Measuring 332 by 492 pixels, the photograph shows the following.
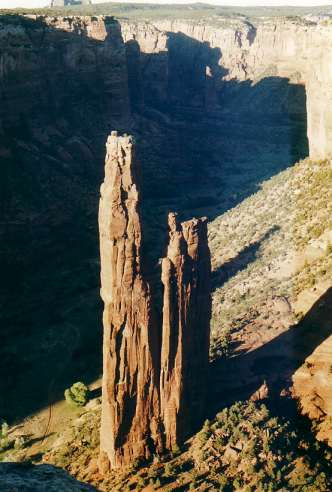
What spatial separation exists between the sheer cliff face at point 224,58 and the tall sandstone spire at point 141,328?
83.1 m

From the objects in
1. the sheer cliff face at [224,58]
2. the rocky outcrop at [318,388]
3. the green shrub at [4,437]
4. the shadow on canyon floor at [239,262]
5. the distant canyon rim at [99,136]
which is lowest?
the green shrub at [4,437]

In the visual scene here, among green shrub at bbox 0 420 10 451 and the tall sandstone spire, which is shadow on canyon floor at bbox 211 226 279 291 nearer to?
green shrub at bbox 0 420 10 451

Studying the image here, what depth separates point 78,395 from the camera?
4784cm

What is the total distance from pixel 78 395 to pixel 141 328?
54.9 ft

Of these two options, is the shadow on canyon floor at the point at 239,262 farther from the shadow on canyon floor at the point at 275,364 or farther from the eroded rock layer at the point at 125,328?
the eroded rock layer at the point at 125,328

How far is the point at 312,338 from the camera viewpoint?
46500 mm

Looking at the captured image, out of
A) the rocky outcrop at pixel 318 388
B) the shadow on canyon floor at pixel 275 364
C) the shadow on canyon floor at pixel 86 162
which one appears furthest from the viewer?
the shadow on canyon floor at pixel 86 162

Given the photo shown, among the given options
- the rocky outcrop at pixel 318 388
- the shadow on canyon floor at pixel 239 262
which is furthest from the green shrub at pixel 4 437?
the shadow on canyon floor at pixel 239 262

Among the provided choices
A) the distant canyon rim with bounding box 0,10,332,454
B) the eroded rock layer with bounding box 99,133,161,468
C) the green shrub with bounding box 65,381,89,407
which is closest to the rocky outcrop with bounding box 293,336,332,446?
the eroded rock layer with bounding box 99,133,161,468

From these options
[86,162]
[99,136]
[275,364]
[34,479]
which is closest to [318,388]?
[275,364]

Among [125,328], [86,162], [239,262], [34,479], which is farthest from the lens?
[86,162]

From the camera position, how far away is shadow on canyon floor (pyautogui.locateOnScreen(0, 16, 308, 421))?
191ft

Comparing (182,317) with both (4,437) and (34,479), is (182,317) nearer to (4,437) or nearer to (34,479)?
(4,437)

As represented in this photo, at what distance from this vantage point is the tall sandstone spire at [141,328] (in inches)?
1272
